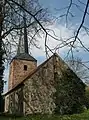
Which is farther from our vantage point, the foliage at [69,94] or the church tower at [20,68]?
the church tower at [20,68]

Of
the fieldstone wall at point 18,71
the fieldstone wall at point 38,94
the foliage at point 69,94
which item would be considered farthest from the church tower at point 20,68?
the foliage at point 69,94

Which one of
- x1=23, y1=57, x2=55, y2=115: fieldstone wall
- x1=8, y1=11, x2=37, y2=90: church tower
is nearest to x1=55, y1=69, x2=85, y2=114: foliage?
x1=23, y1=57, x2=55, y2=115: fieldstone wall

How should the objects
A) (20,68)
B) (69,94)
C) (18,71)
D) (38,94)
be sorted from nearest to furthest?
1. (69,94)
2. (38,94)
3. (18,71)
4. (20,68)

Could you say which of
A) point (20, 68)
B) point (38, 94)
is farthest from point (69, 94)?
point (20, 68)

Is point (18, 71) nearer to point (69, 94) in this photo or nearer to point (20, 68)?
point (20, 68)

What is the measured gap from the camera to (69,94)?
2997 centimetres

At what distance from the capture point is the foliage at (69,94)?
29.7m

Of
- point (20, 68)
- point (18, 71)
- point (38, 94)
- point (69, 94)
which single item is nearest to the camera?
point (69, 94)

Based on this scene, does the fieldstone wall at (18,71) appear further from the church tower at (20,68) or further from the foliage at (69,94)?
the foliage at (69,94)

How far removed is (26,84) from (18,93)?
133 inches

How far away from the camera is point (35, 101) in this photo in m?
29.8

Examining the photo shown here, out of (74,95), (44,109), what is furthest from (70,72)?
(44,109)

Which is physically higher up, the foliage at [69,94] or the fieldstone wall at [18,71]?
the fieldstone wall at [18,71]

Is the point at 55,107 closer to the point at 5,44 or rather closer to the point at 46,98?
the point at 46,98
